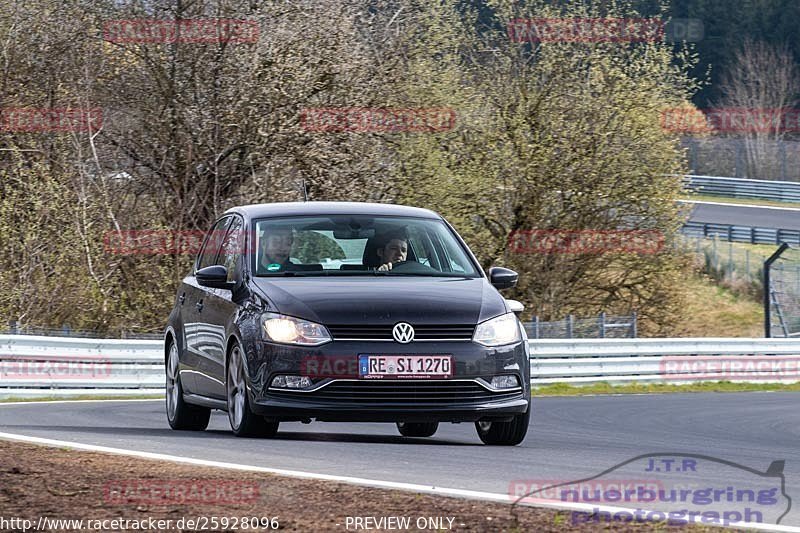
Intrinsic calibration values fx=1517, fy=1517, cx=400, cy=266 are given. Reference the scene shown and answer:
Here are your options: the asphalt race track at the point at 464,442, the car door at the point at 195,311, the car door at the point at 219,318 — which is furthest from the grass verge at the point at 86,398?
the car door at the point at 219,318

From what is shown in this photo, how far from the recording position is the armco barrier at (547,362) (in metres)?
19.1

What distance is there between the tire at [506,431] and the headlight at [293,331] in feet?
5.34

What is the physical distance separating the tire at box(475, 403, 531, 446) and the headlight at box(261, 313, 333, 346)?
1.63 meters

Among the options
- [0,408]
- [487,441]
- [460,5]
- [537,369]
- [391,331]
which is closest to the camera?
[391,331]

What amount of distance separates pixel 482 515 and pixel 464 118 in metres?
25.7

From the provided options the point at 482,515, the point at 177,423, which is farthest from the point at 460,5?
the point at 482,515

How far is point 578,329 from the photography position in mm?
26656

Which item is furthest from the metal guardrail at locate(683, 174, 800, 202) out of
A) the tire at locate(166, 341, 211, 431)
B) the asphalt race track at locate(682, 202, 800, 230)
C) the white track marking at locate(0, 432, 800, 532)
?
the white track marking at locate(0, 432, 800, 532)

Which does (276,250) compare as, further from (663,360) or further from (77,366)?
(663,360)

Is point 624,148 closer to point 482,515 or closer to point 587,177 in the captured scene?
point 587,177

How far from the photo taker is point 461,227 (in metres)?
31.5

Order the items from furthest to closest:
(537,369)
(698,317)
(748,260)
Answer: (748,260), (698,317), (537,369)

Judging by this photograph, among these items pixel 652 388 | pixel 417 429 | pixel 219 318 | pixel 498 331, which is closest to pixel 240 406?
pixel 219 318

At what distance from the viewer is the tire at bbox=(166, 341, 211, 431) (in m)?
12.0
